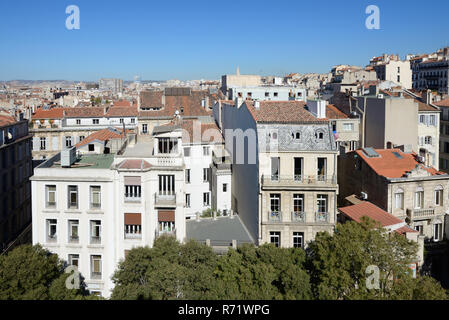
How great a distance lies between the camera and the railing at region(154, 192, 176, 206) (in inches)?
1067

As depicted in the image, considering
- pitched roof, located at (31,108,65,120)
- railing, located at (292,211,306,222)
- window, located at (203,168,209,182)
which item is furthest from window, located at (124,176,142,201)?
pitched roof, located at (31,108,65,120)

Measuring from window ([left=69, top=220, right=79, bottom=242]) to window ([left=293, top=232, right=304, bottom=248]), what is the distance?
1359 centimetres

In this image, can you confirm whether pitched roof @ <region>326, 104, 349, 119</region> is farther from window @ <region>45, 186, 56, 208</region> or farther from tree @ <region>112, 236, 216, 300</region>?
window @ <region>45, 186, 56, 208</region>

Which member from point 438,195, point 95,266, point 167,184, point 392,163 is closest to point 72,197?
point 95,266

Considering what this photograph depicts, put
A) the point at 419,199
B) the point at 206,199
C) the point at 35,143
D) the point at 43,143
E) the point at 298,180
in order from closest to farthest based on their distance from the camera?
the point at 298,180, the point at 419,199, the point at 206,199, the point at 35,143, the point at 43,143

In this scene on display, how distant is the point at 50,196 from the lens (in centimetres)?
2697

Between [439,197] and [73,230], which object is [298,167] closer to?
[439,197]

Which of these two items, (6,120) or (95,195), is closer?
(95,195)

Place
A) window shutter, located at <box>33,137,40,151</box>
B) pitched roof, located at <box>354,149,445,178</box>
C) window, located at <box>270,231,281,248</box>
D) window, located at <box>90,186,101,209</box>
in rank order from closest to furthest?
window, located at <box>90,186,101,209</box>, window, located at <box>270,231,281,248</box>, pitched roof, located at <box>354,149,445,178</box>, window shutter, located at <box>33,137,40,151</box>

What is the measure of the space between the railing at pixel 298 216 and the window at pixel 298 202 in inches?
→ 14.1

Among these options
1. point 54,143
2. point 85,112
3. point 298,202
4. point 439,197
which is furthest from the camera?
point 85,112

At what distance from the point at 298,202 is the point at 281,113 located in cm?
620

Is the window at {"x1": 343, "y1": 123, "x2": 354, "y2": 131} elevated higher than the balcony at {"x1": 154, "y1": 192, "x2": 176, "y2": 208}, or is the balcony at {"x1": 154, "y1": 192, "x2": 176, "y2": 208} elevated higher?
the window at {"x1": 343, "y1": 123, "x2": 354, "y2": 131}

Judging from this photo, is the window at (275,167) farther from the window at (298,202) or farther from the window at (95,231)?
the window at (95,231)
